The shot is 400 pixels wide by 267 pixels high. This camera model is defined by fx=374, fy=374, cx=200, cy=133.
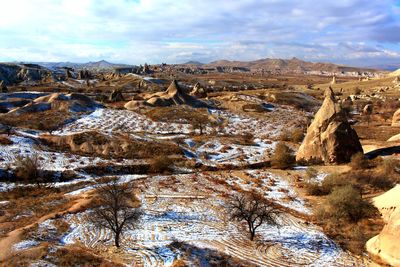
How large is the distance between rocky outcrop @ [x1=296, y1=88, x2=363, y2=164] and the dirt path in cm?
2037

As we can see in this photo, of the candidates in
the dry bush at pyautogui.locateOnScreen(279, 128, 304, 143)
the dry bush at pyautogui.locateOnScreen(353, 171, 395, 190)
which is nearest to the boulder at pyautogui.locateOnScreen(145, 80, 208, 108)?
the dry bush at pyautogui.locateOnScreen(279, 128, 304, 143)

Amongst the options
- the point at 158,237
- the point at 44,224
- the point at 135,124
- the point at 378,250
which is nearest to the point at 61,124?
the point at 135,124

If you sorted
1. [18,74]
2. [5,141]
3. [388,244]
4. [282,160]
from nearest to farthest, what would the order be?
[388,244]
[282,160]
[5,141]
[18,74]

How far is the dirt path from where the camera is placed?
17.2 metres

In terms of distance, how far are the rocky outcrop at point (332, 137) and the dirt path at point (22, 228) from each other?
802 inches

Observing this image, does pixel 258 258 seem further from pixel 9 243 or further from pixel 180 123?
pixel 180 123

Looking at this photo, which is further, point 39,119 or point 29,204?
point 39,119

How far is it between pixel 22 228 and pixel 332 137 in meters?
25.3

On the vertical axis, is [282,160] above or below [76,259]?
above

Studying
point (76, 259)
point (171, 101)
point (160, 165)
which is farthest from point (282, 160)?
point (171, 101)

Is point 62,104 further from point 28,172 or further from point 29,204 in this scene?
point 29,204

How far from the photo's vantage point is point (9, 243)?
17.9m

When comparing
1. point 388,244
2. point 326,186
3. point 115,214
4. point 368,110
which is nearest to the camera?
point 388,244

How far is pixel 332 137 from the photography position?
33.1 metres
